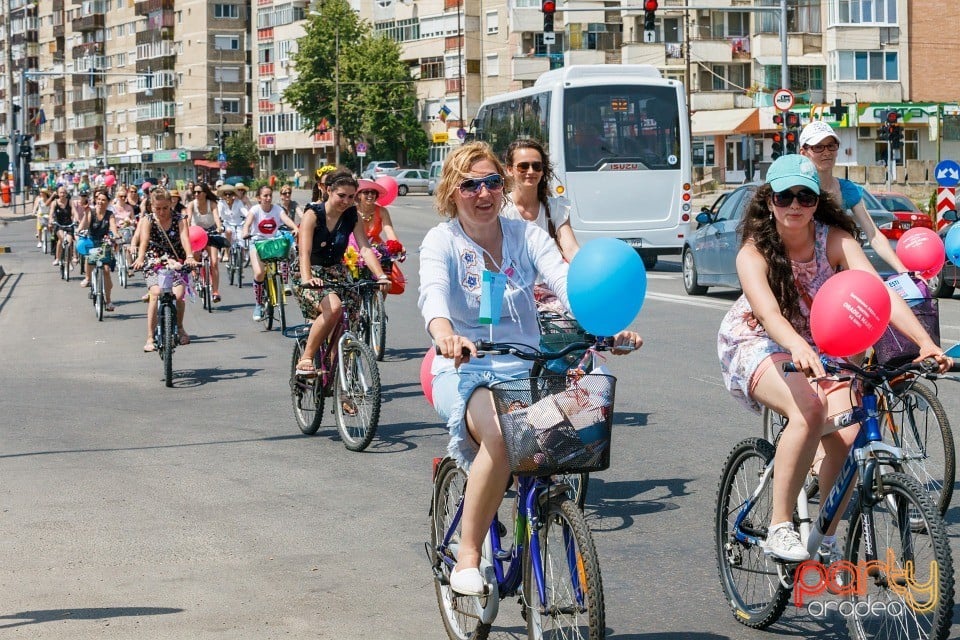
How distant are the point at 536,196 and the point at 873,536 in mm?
3634

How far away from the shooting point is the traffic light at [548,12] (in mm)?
35156

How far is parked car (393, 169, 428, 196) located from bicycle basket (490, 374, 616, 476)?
7704 centimetres

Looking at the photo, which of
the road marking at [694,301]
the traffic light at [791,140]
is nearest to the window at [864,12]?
the traffic light at [791,140]

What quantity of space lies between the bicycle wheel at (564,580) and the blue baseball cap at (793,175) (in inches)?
55.7

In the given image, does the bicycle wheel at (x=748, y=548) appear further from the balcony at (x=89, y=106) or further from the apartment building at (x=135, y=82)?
the balcony at (x=89, y=106)

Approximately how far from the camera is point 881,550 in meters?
4.90

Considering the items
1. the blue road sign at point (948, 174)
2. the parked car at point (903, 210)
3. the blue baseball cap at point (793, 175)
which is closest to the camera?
the blue baseball cap at point (793, 175)

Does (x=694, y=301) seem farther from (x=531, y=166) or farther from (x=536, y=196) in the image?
(x=531, y=166)

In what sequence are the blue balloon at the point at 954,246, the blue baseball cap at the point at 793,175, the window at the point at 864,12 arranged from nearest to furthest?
the blue baseball cap at the point at 793,175, the blue balloon at the point at 954,246, the window at the point at 864,12

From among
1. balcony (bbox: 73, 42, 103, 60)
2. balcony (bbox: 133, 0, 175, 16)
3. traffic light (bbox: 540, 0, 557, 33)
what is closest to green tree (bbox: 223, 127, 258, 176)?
balcony (bbox: 133, 0, 175, 16)

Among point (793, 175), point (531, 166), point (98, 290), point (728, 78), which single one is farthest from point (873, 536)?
point (728, 78)

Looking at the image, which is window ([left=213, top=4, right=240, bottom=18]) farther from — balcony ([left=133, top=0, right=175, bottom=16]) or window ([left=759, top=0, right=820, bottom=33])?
window ([left=759, top=0, right=820, bottom=33])

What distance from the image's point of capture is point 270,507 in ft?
26.8

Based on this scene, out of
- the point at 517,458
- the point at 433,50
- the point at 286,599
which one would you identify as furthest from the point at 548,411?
the point at 433,50
